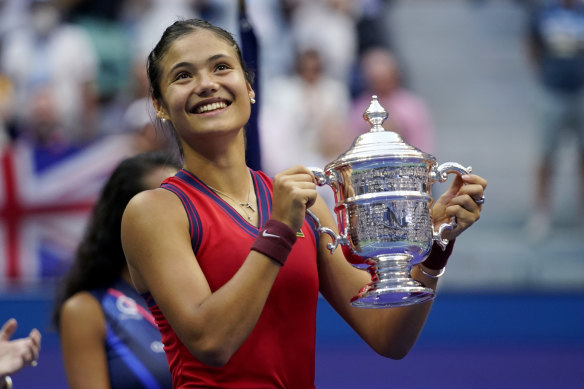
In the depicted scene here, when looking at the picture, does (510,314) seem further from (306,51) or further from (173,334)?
(173,334)

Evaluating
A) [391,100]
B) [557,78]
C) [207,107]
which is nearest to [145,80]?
[391,100]

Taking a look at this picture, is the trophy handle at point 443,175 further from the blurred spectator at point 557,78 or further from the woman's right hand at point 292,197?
the blurred spectator at point 557,78

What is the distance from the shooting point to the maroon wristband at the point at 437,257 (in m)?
1.87

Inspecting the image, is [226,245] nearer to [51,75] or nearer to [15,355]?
[15,355]

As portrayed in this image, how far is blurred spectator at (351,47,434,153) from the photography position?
255 inches

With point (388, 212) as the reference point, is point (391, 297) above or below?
below

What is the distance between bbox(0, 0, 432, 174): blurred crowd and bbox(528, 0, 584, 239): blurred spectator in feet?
2.82

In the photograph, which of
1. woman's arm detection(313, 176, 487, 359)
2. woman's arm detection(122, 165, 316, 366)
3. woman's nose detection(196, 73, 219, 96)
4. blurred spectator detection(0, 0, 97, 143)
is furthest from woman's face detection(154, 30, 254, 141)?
blurred spectator detection(0, 0, 97, 143)

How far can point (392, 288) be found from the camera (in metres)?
1.72

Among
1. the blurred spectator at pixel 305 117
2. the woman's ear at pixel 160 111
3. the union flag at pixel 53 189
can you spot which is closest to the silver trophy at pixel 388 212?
the woman's ear at pixel 160 111

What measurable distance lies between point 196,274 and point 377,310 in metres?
0.44

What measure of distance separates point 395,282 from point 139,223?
18.8 inches

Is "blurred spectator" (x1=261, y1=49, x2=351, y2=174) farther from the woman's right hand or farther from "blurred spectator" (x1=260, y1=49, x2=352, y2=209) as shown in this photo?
the woman's right hand

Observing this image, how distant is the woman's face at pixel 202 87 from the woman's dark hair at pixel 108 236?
785 mm
